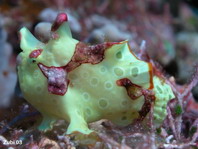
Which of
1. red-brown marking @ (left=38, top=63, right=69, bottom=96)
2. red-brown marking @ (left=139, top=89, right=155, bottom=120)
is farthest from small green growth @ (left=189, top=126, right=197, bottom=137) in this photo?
red-brown marking @ (left=38, top=63, right=69, bottom=96)

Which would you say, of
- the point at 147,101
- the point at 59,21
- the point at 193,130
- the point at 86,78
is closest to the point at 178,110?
the point at 193,130

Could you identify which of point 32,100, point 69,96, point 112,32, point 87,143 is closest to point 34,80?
point 32,100

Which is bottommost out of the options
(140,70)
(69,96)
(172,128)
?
(172,128)

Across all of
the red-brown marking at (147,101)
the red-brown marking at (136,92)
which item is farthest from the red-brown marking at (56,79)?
the red-brown marking at (147,101)

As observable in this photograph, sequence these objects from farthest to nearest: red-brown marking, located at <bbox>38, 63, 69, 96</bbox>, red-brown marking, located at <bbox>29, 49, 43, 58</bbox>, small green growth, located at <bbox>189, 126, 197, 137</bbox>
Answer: small green growth, located at <bbox>189, 126, 197, 137</bbox> < red-brown marking, located at <bbox>29, 49, 43, 58</bbox> < red-brown marking, located at <bbox>38, 63, 69, 96</bbox>

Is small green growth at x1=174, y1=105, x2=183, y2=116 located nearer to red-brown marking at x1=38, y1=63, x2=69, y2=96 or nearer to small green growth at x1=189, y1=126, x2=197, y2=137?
small green growth at x1=189, y1=126, x2=197, y2=137

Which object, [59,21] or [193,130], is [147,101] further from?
[59,21]

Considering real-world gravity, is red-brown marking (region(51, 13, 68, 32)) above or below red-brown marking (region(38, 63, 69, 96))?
above

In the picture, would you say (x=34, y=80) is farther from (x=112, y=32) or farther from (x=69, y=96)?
(x=112, y=32)
